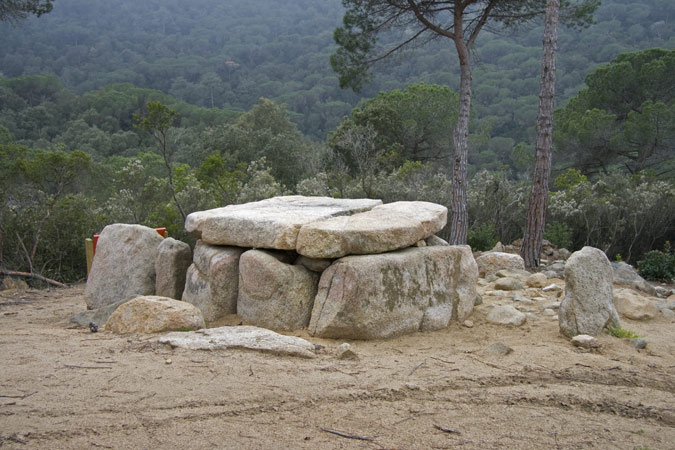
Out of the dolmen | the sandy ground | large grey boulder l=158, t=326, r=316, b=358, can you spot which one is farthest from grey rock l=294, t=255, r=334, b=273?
large grey boulder l=158, t=326, r=316, b=358

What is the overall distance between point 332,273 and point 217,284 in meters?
1.31

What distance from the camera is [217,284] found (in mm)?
5488

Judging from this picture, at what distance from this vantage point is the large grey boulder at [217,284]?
5484mm

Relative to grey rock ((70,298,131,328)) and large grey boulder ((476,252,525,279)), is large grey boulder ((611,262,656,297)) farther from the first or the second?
grey rock ((70,298,131,328))

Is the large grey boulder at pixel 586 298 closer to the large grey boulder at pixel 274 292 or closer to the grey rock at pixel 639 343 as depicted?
the grey rock at pixel 639 343

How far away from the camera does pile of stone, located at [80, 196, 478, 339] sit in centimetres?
493

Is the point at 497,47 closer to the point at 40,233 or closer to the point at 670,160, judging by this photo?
the point at 670,160

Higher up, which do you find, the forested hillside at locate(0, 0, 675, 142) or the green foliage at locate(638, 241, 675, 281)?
the forested hillside at locate(0, 0, 675, 142)

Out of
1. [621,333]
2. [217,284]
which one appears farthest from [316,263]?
[621,333]

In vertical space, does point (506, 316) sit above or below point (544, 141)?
below

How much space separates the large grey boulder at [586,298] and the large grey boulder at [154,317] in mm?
3541

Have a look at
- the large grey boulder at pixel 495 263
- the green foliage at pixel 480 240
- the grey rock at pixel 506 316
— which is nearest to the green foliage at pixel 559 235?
the green foliage at pixel 480 240

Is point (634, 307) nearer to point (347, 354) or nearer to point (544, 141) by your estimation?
point (347, 354)

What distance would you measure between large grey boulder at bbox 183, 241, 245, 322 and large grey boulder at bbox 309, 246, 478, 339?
39.8 inches
